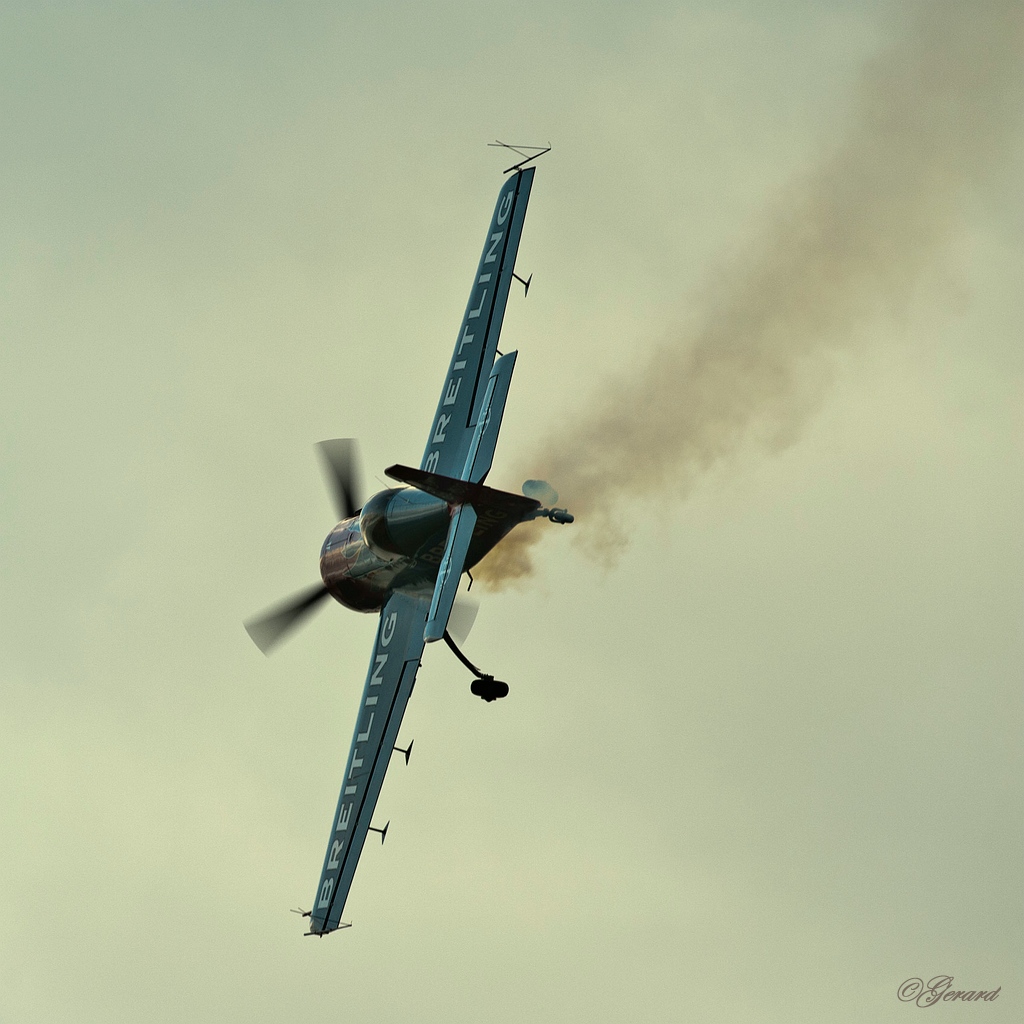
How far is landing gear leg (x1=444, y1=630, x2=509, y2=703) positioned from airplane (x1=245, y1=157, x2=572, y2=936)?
28 millimetres

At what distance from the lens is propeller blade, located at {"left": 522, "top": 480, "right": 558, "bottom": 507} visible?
37188 millimetres

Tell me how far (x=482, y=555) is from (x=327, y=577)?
210 inches

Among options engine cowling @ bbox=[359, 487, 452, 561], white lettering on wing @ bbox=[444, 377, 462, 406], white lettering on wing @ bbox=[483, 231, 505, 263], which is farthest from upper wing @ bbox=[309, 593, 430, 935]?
white lettering on wing @ bbox=[483, 231, 505, 263]

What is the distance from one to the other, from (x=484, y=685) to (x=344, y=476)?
6623 millimetres

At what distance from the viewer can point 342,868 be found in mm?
41469

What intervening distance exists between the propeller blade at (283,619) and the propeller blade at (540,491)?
7.50 metres

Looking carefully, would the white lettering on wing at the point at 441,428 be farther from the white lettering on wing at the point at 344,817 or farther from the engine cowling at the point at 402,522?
the white lettering on wing at the point at 344,817

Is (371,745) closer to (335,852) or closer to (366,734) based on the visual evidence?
(366,734)

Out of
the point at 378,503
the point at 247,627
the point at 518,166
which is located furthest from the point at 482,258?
the point at 247,627

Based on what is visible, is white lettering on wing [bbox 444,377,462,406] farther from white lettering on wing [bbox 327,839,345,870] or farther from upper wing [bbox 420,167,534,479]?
white lettering on wing [bbox 327,839,345,870]

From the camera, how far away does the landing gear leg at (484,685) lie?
131 feet

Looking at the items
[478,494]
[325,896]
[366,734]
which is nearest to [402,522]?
[478,494]

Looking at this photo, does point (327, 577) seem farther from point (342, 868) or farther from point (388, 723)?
point (342, 868)

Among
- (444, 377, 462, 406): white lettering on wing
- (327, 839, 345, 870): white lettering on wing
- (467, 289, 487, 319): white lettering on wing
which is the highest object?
(467, 289, 487, 319): white lettering on wing
